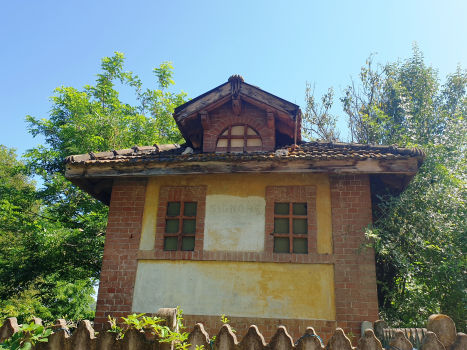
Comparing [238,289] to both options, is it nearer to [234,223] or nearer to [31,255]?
[234,223]

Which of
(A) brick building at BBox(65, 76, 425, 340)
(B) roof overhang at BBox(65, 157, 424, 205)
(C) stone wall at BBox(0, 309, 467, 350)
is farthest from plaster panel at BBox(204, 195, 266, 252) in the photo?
(C) stone wall at BBox(0, 309, 467, 350)

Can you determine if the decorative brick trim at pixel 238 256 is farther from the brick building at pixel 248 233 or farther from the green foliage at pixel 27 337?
the green foliage at pixel 27 337

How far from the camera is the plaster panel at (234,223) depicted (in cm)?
713

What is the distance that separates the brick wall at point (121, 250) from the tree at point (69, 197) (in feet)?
18.4

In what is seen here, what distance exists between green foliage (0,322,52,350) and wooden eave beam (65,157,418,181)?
3.67m

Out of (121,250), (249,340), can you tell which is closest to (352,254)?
(249,340)

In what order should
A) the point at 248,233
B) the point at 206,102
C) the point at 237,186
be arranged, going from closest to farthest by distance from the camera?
the point at 248,233
the point at 237,186
the point at 206,102

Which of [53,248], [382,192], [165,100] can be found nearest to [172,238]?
[382,192]

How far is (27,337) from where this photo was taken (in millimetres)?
4086

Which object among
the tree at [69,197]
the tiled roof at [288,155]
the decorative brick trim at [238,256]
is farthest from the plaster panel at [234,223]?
the tree at [69,197]

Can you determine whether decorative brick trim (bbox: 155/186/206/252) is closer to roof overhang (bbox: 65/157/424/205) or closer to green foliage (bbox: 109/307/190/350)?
roof overhang (bbox: 65/157/424/205)

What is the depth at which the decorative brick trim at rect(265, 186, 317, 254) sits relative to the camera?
23.1 ft

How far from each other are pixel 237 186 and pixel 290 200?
1.13 m

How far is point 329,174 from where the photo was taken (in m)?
7.35
